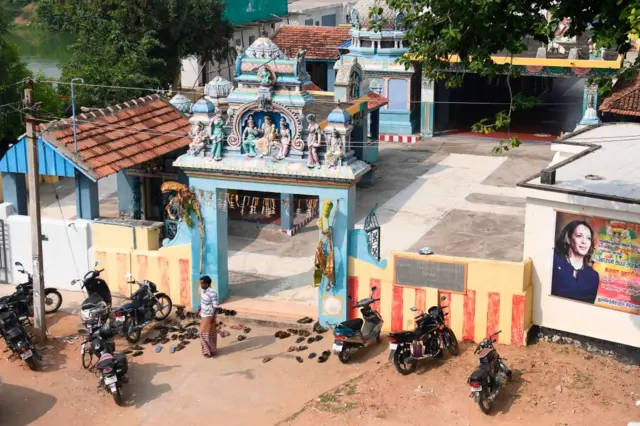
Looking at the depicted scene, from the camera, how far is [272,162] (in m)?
15.6

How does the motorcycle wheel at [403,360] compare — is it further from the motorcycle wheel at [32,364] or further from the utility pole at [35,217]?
the utility pole at [35,217]

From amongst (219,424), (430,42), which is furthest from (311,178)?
(219,424)

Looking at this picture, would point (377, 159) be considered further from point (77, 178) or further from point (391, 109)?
point (77, 178)

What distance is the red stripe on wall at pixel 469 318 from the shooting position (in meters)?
14.5

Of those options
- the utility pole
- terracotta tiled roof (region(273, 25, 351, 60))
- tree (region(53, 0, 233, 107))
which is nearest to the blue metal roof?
the utility pole

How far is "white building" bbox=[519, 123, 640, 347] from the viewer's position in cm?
1363

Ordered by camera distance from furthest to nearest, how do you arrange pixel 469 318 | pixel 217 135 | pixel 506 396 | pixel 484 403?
pixel 217 135 → pixel 469 318 → pixel 506 396 → pixel 484 403

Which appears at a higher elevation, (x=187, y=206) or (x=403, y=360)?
(x=187, y=206)

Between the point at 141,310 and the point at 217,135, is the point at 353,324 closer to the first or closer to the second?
the point at 141,310

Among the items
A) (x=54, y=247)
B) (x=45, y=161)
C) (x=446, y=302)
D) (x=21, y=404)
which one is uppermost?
(x=45, y=161)

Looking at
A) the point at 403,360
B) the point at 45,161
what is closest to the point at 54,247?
the point at 45,161

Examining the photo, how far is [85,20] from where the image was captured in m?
33.6

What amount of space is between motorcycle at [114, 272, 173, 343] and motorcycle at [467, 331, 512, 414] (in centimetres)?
607

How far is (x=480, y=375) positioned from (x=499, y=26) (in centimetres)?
495
